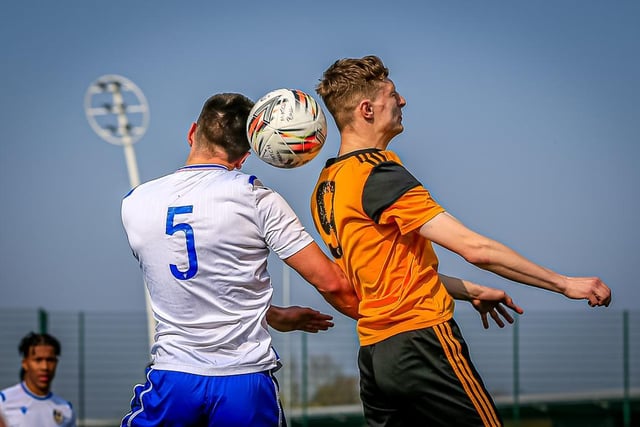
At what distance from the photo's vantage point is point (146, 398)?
448 centimetres

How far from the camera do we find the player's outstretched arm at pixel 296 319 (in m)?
5.00

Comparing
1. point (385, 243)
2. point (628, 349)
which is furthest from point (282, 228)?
point (628, 349)

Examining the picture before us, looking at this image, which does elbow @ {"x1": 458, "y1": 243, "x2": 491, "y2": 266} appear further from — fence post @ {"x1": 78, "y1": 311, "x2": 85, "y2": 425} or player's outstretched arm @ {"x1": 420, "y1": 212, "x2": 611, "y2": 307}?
fence post @ {"x1": 78, "y1": 311, "x2": 85, "y2": 425}

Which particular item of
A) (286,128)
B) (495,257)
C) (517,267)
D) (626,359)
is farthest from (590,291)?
(626,359)

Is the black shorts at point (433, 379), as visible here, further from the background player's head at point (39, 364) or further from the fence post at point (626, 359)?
the fence post at point (626, 359)

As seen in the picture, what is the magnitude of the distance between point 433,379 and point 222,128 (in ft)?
4.81

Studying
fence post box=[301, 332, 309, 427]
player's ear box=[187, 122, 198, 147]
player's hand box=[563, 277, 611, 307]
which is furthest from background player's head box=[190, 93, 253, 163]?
fence post box=[301, 332, 309, 427]

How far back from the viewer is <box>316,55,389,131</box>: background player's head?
4.99 meters

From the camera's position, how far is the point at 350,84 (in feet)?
16.4

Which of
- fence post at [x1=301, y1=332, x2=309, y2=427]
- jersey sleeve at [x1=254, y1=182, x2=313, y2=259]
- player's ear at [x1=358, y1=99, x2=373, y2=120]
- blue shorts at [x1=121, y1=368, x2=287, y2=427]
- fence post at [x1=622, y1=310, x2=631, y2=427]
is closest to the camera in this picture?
blue shorts at [x1=121, y1=368, x2=287, y2=427]

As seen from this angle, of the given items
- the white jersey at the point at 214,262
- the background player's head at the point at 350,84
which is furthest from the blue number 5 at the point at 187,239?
the background player's head at the point at 350,84

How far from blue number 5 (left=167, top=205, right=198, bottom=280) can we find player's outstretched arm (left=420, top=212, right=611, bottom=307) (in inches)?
39.6

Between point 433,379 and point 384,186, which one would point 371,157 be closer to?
point 384,186

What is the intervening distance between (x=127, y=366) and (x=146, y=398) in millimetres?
11941
